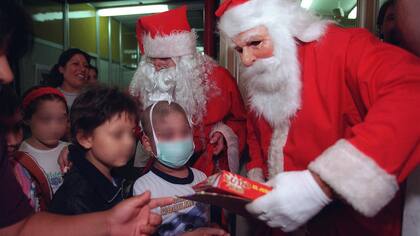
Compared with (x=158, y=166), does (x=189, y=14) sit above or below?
above

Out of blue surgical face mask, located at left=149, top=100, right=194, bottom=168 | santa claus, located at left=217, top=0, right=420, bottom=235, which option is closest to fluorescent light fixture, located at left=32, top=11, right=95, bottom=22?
blue surgical face mask, located at left=149, top=100, right=194, bottom=168

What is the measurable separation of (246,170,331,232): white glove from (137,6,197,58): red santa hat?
5.89 ft

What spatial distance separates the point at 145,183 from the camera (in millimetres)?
1650

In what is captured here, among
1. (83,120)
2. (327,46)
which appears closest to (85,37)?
(83,120)

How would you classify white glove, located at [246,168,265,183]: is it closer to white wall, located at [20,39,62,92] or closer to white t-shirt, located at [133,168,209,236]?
white t-shirt, located at [133,168,209,236]

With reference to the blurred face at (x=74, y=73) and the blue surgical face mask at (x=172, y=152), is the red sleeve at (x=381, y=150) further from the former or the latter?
the blurred face at (x=74, y=73)

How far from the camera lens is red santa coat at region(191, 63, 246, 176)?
8.08 ft

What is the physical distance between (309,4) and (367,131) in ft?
6.83

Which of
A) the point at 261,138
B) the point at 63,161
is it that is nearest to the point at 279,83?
the point at 261,138

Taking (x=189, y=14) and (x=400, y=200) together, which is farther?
(x=189, y=14)

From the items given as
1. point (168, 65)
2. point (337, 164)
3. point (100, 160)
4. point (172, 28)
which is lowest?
point (100, 160)

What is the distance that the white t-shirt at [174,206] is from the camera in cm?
158

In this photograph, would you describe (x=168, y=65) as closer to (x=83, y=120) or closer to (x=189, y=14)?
(x=83, y=120)

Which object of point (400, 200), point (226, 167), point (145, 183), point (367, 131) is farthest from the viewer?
point (226, 167)
